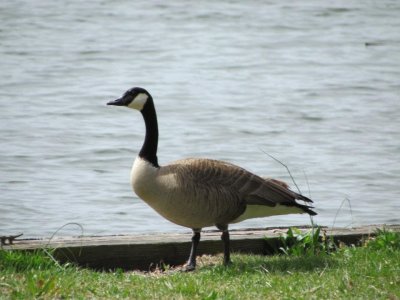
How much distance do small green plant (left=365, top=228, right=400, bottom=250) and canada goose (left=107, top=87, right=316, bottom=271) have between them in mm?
528

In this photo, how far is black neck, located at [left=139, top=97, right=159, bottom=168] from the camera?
751 centimetres

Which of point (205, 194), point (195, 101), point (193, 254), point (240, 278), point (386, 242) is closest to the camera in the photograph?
point (240, 278)

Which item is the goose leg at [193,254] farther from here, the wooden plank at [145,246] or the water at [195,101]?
the water at [195,101]

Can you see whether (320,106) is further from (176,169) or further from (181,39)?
(176,169)

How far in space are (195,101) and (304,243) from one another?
9080mm

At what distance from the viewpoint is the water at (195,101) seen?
36.9 ft

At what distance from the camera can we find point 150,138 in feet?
25.1

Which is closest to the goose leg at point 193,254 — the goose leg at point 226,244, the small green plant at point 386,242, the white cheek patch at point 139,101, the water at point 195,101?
the goose leg at point 226,244

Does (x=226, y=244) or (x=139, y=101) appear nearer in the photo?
(x=226, y=244)

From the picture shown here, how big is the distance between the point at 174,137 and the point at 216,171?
663 cm

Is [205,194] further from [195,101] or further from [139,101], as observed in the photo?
[195,101]

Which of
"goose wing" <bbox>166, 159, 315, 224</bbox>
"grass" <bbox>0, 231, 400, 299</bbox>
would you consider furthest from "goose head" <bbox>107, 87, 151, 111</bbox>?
"grass" <bbox>0, 231, 400, 299</bbox>

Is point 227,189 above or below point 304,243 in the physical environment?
above

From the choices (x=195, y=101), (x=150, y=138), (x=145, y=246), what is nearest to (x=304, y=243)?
(x=145, y=246)
